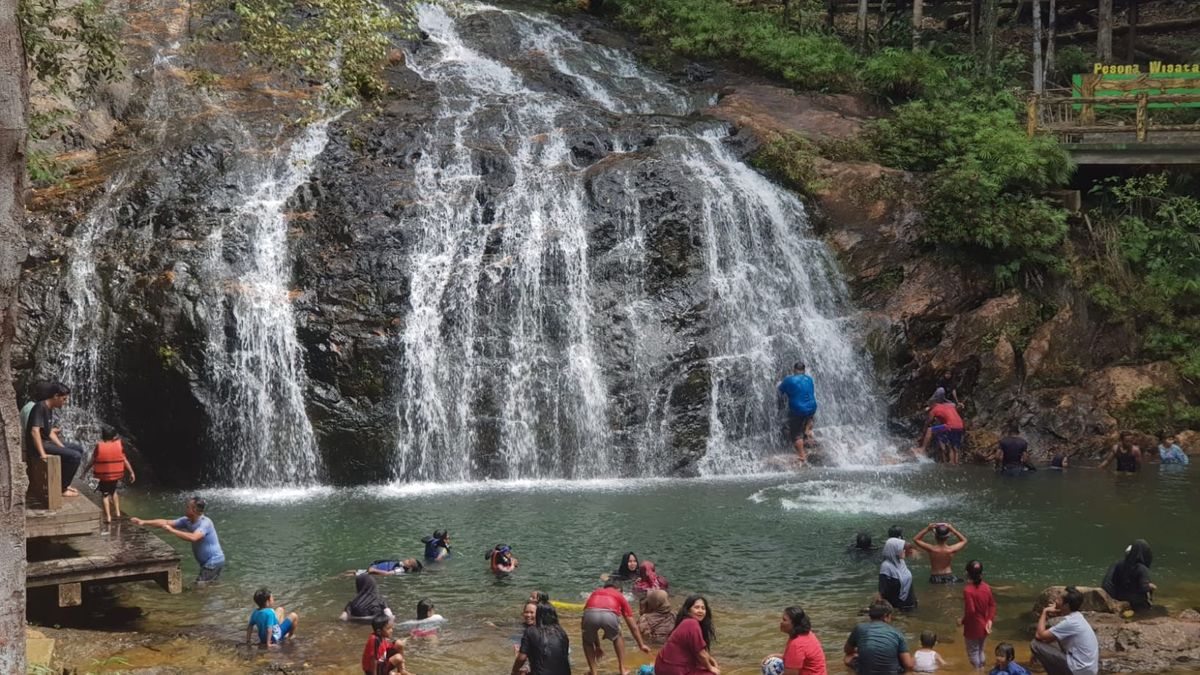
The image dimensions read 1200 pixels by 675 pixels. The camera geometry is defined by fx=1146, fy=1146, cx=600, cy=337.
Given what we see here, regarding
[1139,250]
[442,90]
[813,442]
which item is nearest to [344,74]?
[813,442]

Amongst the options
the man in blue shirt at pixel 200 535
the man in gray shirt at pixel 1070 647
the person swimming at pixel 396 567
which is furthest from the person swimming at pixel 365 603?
the man in gray shirt at pixel 1070 647

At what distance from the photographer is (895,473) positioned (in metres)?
21.3

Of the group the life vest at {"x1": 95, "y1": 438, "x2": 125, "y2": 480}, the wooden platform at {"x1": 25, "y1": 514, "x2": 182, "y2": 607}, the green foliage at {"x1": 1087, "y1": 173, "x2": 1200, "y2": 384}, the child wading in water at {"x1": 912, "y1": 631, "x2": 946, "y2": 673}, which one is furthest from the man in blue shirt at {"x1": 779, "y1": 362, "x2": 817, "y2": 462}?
the wooden platform at {"x1": 25, "y1": 514, "x2": 182, "y2": 607}

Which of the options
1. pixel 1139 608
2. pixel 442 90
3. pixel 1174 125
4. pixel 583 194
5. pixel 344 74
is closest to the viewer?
pixel 1139 608

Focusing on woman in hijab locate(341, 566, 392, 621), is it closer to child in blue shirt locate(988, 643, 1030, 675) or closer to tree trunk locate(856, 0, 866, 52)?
child in blue shirt locate(988, 643, 1030, 675)

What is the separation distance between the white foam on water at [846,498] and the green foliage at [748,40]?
1543 centimetres

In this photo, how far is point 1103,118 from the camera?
91.7ft

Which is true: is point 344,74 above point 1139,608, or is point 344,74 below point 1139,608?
above

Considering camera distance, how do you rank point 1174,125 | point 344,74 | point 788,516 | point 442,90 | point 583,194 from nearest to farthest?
1. point 344,74
2. point 788,516
3. point 583,194
4. point 1174,125
5. point 442,90

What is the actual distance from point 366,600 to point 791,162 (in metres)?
16.6

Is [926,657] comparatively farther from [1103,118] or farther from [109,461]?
[1103,118]

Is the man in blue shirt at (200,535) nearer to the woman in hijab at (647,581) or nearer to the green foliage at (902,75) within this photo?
the woman in hijab at (647,581)

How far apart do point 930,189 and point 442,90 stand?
40.8 feet

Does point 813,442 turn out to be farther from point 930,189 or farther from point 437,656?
point 437,656
